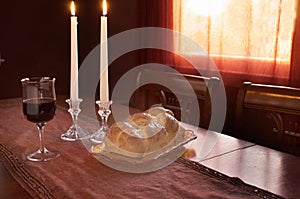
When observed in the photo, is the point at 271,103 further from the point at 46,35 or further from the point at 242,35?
the point at 46,35

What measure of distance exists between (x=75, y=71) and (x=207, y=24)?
4.99ft

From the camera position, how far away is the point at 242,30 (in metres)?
2.19

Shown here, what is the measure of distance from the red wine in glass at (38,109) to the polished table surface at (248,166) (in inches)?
6.0

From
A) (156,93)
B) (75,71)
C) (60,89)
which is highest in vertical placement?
(75,71)

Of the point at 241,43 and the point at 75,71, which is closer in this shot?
the point at 75,71

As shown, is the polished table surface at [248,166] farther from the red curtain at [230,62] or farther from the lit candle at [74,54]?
the red curtain at [230,62]

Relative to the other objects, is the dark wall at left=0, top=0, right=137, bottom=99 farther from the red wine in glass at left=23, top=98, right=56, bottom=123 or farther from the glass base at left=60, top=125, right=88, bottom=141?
the red wine in glass at left=23, top=98, right=56, bottom=123

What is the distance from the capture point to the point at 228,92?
90.7 inches

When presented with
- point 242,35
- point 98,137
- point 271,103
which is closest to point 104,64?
point 98,137

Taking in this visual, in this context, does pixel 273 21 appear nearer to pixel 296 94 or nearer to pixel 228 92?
pixel 228 92

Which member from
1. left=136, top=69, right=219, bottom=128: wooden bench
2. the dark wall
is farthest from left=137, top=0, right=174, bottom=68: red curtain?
left=136, top=69, right=219, bottom=128: wooden bench

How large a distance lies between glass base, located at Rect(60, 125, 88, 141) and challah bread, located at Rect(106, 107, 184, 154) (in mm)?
230

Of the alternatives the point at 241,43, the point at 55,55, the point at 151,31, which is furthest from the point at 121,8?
the point at 241,43

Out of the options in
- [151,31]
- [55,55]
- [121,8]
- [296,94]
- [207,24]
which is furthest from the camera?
[55,55]
